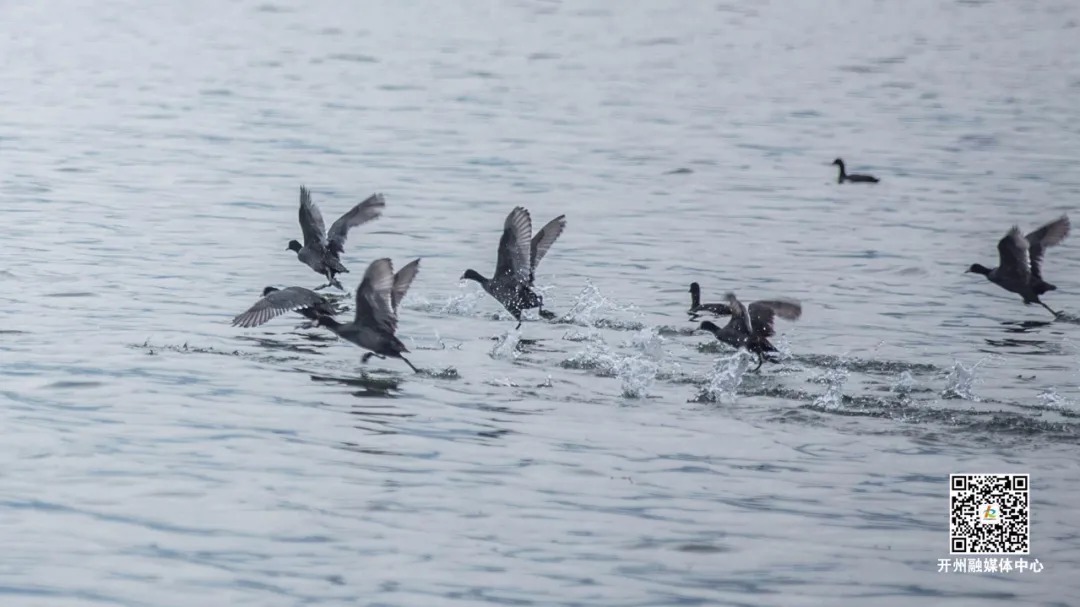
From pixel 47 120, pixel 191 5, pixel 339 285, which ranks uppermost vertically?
pixel 191 5

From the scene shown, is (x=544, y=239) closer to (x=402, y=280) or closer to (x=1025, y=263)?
(x=402, y=280)

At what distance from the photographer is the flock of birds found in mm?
13258

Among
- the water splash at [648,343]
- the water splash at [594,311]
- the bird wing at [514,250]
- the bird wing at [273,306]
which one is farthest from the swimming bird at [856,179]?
the bird wing at [273,306]

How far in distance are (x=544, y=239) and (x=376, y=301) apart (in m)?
3.02

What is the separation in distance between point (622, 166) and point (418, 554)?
18.1 meters

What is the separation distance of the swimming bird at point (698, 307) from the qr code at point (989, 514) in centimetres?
461

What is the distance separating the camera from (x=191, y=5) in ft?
201

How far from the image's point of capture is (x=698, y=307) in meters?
15.5

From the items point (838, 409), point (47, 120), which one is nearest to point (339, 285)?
point (838, 409)

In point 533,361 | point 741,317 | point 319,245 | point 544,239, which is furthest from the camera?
point 319,245

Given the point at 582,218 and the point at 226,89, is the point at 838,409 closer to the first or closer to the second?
the point at 582,218

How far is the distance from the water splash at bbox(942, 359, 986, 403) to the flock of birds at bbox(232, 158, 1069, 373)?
57.8 inches

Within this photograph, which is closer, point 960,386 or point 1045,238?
point 960,386

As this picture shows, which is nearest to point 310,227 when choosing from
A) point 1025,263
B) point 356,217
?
point 356,217
